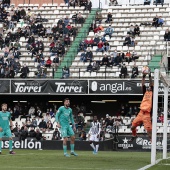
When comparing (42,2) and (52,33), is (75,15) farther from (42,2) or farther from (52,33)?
(42,2)

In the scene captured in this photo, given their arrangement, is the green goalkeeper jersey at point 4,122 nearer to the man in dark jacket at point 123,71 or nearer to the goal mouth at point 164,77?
the goal mouth at point 164,77

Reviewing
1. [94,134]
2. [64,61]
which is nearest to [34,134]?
[94,134]

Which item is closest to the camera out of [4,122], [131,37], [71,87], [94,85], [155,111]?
[155,111]

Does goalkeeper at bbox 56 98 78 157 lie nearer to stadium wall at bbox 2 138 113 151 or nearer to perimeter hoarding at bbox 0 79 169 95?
stadium wall at bbox 2 138 113 151

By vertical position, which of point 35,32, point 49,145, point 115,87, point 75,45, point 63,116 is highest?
point 35,32

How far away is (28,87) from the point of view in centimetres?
4422

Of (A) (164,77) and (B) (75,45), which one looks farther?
(B) (75,45)

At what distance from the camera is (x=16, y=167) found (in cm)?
1858

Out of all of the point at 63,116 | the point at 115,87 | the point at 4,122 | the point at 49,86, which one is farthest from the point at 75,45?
the point at 63,116

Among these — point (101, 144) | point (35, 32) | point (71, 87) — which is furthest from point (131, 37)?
point (101, 144)

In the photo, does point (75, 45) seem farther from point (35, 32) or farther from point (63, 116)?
point (63, 116)

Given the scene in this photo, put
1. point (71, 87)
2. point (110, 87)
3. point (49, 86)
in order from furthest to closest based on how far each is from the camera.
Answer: point (49, 86), point (71, 87), point (110, 87)

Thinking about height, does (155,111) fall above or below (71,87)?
below

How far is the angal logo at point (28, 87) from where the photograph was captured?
145 feet
